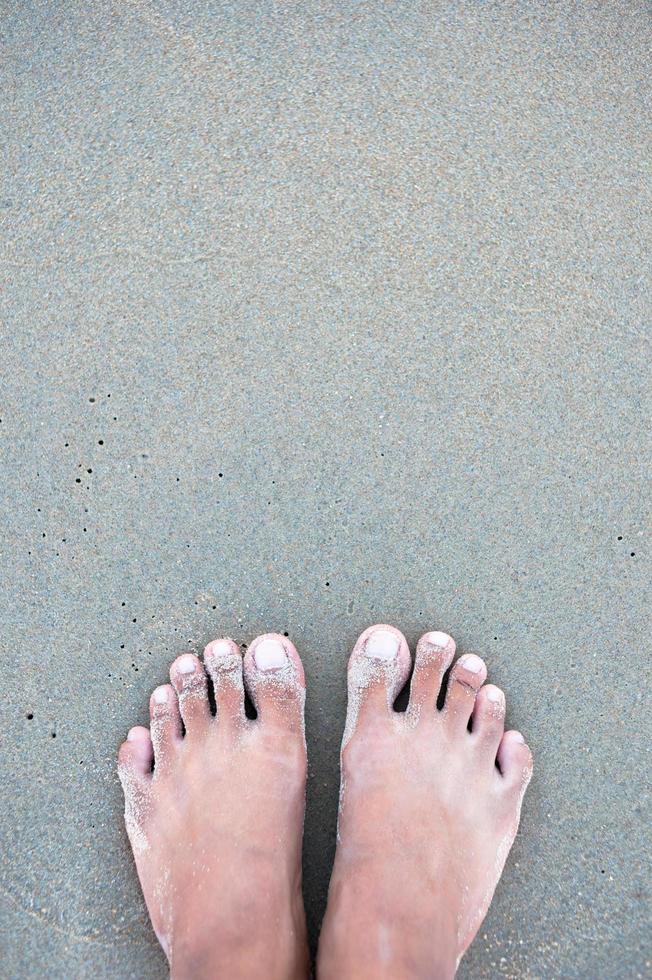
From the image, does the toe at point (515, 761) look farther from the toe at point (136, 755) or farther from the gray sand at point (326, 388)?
the toe at point (136, 755)

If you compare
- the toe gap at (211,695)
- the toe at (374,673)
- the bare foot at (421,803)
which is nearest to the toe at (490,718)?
the bare foot at (421,803)

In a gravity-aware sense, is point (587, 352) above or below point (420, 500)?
above

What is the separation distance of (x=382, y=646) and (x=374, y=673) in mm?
44

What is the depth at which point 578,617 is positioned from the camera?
1.01 metres

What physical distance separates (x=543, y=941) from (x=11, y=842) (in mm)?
812

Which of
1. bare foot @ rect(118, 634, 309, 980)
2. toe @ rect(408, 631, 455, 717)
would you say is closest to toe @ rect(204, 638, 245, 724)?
bare foot @ rect(118, 634, 309, 980)

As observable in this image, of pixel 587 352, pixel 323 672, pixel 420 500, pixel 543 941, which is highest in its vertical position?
pixel 587 352

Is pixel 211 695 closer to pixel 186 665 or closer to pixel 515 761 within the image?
pixel 186 665

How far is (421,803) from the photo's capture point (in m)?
0.99

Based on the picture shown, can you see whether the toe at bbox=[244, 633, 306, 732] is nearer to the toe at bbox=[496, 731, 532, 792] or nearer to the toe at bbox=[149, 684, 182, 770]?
the toe at bbox=[149, 684, 182, 770]

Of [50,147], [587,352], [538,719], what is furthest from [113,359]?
[538,719]

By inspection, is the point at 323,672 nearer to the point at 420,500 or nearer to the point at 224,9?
the point at 420,500

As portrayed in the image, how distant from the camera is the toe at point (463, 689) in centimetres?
100

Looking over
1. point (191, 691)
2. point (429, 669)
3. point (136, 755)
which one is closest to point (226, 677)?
point (191, 691)
